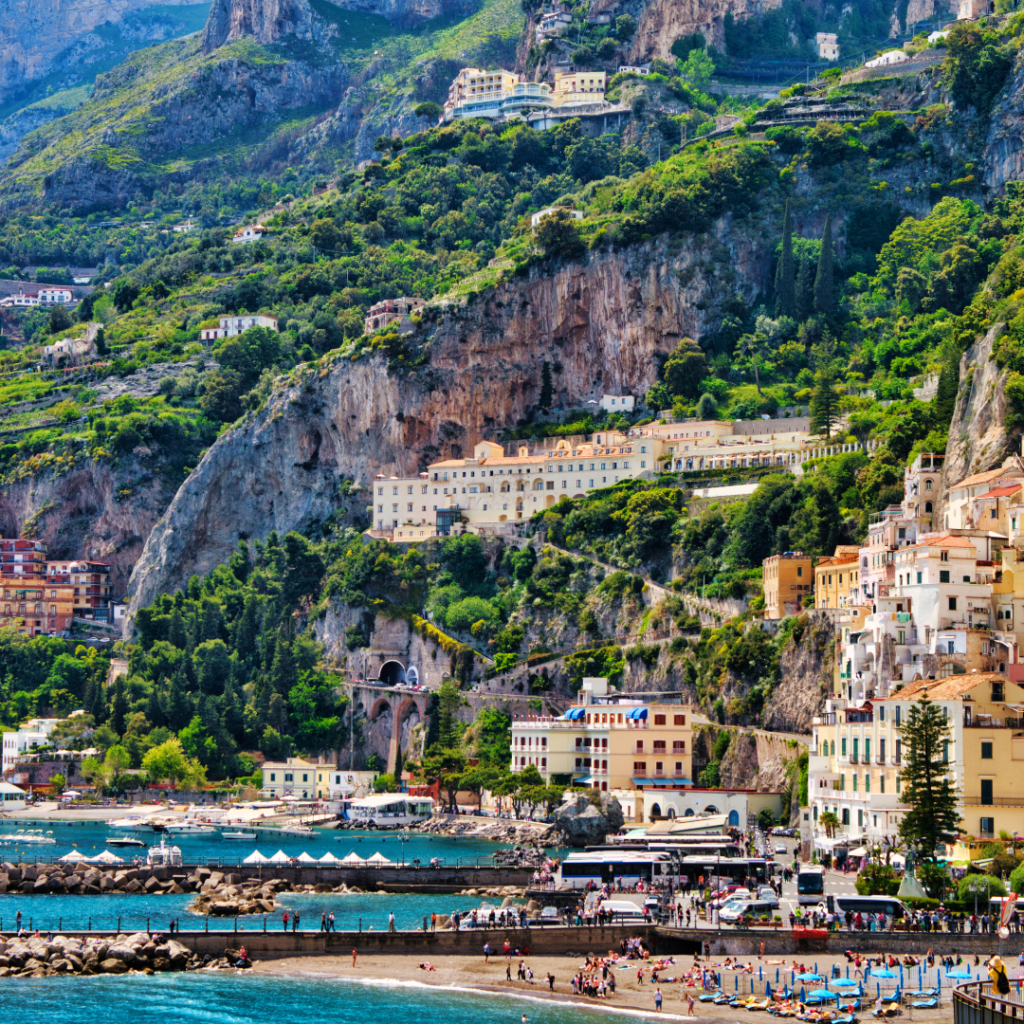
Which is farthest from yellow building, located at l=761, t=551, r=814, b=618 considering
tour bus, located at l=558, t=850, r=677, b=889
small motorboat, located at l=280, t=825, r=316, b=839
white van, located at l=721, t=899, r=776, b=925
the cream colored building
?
white van, located at l=721, t=899, r=776, b=925

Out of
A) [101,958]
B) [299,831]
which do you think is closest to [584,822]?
[299,831]

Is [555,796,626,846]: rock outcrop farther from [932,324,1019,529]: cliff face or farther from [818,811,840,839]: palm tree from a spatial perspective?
[932,324,1019,529]: cliff face

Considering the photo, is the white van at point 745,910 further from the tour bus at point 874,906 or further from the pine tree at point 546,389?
the pine tree at point 546,389

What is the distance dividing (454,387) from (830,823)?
79441 mm

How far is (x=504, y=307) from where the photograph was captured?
6033 inches

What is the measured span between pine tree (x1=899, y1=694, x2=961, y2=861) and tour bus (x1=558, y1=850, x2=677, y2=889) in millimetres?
10860

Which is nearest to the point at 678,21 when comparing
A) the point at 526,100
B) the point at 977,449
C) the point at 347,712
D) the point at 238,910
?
the point at 526,100

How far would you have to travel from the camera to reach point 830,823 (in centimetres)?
Answer: 7812

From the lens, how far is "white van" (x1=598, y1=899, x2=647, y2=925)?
63.1 meters

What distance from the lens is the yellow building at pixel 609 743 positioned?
101000 millimetres

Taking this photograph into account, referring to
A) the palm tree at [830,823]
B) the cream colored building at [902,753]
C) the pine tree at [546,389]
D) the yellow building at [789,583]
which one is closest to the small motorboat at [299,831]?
the yellow building at [789,583]

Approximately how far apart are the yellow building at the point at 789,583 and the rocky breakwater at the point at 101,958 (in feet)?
164

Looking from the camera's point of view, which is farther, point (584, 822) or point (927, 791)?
point (584, 822)

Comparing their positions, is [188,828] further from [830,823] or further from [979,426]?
[979,426]
